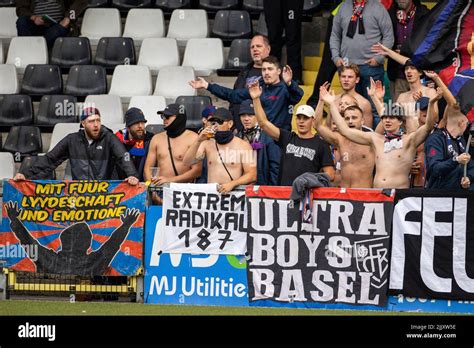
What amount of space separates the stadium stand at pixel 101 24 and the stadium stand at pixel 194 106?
2.74m

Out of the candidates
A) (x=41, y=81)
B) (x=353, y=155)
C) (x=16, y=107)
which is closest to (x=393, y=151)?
(x=353, y=155)

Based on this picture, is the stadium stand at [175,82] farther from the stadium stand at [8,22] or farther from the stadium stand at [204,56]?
the stadium stand at [8,22]

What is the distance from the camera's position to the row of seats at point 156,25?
2034 cm

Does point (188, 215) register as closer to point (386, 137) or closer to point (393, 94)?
point (386, 137)

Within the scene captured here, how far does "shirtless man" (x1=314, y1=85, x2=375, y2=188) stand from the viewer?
15.6 meters

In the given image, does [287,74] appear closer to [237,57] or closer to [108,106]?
[237,57]

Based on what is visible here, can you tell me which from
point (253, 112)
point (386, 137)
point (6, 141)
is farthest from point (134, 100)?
point (386, 137)

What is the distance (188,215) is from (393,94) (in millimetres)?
4549

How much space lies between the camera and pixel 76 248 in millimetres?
15375

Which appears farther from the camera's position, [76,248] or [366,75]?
[366,75]

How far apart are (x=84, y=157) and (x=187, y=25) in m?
5.12

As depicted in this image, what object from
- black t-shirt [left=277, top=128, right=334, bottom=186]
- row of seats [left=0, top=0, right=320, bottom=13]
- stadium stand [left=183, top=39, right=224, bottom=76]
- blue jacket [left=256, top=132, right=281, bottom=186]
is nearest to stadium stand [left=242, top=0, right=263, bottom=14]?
row of seats [left=0, top=0, right=320, bottom=13]

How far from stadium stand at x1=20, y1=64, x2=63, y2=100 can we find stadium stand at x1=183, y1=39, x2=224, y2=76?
6.54 ft

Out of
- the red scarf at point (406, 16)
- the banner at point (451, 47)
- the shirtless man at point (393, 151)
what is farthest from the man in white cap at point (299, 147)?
the red scarf at point (406, 16)
